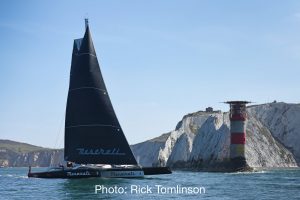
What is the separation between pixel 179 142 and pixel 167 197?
107 m

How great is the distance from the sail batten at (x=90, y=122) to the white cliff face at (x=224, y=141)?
65.2 meters

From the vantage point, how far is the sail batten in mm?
58188

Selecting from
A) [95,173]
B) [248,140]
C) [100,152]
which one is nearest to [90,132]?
[100,152]

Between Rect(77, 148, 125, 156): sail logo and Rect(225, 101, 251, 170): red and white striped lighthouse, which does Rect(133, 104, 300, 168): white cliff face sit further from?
Rect(77, 148, 125, 156): sail logo

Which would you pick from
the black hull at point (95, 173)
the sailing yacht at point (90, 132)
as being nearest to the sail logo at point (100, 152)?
the sailing yacht at point (90, 132)

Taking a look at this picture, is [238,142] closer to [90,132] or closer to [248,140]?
[248,140]

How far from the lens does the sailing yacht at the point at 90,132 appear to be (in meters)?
58.1

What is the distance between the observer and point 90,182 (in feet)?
176

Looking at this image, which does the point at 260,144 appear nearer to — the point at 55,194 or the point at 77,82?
the point at 77,82

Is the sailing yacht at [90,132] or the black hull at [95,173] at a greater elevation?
the sailing yacht at [90,132]

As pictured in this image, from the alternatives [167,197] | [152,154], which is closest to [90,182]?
[167,197]

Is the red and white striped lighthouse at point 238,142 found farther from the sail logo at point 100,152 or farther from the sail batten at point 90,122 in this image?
the sail logo at point 100,152

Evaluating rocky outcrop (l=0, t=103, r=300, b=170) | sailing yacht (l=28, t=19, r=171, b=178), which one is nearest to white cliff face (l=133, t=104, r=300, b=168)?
rocky outcrop (l=0, t=103, r=300, b=170)

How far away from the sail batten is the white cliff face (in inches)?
2566
